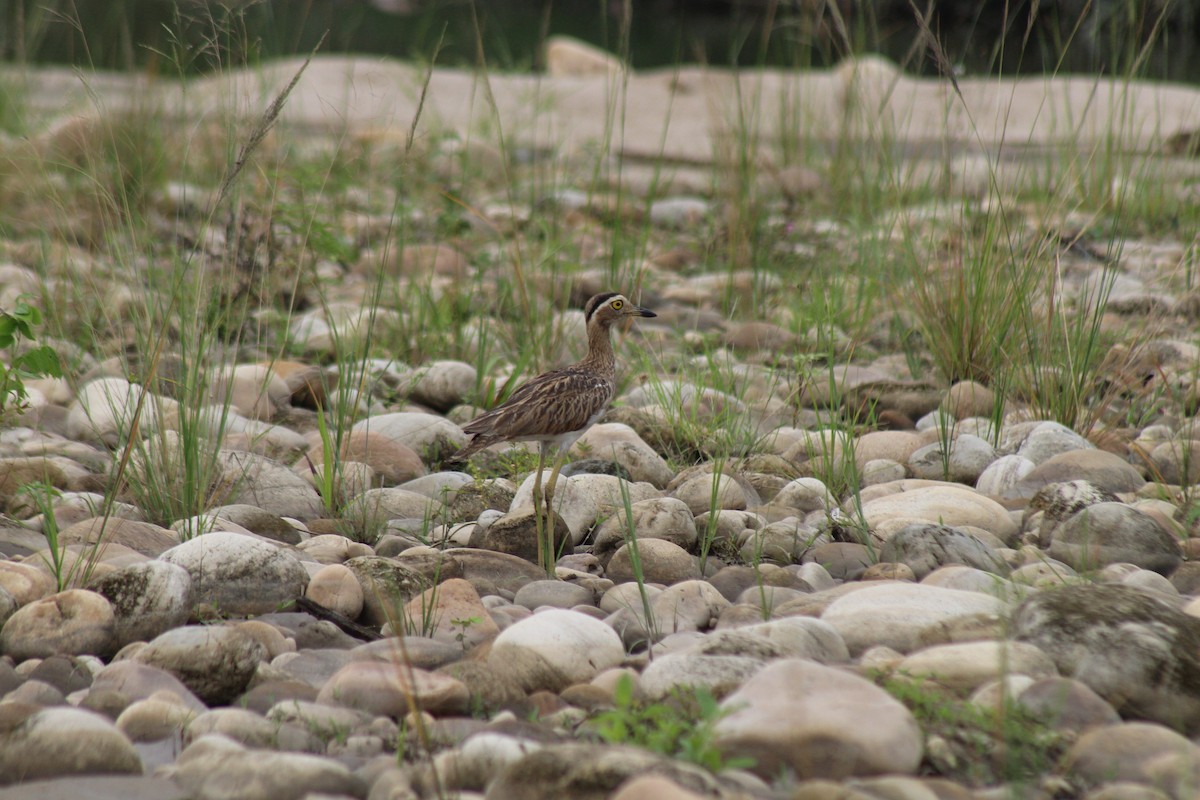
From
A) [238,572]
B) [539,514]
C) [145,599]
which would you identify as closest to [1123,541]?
[539,514]

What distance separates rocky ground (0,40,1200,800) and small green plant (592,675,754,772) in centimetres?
1

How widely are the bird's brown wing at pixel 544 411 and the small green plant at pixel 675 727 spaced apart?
1.42 m

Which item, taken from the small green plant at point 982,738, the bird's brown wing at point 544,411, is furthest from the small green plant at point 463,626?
the small green plant at point 982,738

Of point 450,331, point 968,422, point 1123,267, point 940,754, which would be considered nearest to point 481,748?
point 940,754

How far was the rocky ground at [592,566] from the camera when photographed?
96.3 inches

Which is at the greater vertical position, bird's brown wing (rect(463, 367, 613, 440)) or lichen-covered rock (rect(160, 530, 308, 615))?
bird's brown wing (rect(463, 367, 613, 440))

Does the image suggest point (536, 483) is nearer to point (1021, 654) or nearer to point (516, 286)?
point (1021, 654)

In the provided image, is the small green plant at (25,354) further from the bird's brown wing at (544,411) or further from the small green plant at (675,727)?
the small green plant at (675,727)

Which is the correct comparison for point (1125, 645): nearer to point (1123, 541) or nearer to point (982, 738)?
point (982, 738)

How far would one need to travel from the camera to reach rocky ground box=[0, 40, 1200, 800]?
8.02 ft

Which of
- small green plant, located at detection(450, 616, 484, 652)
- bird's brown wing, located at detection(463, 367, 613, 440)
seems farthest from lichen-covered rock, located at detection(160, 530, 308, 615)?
bird's brown wing, located at detection(463, 367, 613, 440)

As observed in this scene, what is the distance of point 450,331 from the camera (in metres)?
6.17

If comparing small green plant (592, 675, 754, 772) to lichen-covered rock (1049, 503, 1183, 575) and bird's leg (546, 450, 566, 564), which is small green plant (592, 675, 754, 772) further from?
lichen-covered rock (1049, 503, 1183, 575)

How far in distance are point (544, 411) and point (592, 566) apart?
495mm
